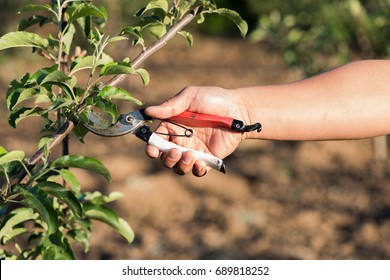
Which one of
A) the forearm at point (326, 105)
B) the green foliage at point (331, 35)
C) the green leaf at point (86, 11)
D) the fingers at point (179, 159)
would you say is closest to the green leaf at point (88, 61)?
the green leaf at point (86, 11)

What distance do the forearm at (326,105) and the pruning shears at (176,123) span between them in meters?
0.11

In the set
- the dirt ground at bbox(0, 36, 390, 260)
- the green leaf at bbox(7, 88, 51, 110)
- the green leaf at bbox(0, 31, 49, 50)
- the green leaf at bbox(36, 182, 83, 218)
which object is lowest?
the dirt ground at bbox(0, 36, 390, 260)

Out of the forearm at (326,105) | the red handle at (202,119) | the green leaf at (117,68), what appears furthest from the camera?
the forearm at (326,105)

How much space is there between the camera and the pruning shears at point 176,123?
6.58 ft

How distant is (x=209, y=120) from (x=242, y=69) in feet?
20.5

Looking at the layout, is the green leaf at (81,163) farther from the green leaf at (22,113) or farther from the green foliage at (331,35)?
the green foliage at (331,35)

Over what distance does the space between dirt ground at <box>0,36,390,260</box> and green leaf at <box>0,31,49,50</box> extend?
88.5 inches

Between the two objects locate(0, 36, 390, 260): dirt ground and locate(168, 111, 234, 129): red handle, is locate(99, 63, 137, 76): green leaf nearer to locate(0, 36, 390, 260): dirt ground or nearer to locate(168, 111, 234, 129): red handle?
locate(168, 111, 234, 129): red handle

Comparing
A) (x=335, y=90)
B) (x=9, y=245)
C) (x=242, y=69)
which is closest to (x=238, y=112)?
(x=335, y=90)

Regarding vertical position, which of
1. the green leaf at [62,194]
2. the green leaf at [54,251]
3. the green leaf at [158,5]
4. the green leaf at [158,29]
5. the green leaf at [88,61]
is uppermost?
the green leaf at [158,5]

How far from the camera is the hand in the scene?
209cm

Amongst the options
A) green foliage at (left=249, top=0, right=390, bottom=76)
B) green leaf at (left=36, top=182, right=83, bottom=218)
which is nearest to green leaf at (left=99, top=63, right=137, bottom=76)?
green leaf at (left=36, top=182, right=83, bottom=218)

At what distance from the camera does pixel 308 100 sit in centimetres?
226
